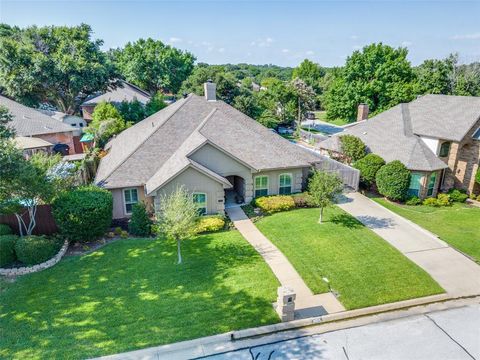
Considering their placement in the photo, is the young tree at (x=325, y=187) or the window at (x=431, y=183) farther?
the window at (x=431, y=183)

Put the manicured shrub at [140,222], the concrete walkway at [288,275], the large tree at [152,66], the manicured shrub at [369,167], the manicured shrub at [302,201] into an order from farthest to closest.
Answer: the large tree at [152,66]
the manicured shrub at [369,167]
the manicured shrub at [302,201]
the manicured shrub at [140,222]
the concrete walkway at [288,275]

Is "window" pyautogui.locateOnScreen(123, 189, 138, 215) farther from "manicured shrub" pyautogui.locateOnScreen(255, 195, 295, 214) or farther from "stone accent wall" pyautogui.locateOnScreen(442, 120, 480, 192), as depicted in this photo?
"stone accent wall" pyautogui.locateOnScreen(442, 120, 480, 192)

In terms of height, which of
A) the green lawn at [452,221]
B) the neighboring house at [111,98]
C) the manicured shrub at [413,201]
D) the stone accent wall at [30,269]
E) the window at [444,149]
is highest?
the neighboring house at [111,98]

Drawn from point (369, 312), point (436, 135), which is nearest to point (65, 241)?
point (369, 312)

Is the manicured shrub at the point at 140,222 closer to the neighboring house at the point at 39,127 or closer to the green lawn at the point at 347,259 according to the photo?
the green lawn at the point at 347,259

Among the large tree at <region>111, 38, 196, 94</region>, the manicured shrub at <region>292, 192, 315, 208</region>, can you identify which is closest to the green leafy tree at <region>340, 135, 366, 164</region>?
the manicured shrub at <region>292, 192, 315, 208</region>

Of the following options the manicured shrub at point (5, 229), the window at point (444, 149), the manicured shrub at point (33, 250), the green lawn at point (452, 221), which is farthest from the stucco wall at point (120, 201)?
the window at point (444, 149)

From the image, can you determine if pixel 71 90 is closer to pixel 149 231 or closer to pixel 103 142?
pixel 103 142
